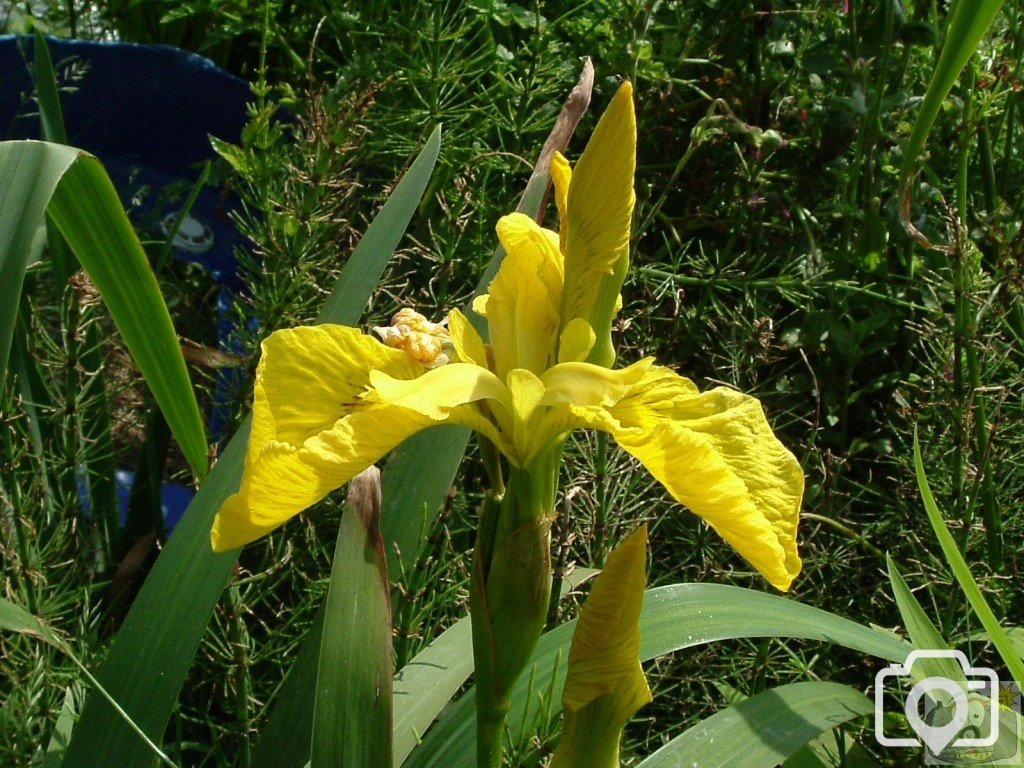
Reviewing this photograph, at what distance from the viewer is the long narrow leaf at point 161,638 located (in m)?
0.80

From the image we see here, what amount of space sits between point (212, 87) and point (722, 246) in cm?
84

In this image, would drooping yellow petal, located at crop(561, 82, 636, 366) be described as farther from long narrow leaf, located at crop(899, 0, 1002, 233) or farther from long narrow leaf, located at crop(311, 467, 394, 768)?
long narrow leaf, located at crop(899, 0, 1002, 233)

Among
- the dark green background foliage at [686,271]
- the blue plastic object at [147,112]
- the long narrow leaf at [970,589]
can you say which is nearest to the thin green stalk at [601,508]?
the dark green background foliage at [686,271]

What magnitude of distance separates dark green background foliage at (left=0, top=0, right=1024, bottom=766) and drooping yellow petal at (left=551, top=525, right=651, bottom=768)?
0.32 meters

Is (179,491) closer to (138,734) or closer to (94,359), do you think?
(94,359)

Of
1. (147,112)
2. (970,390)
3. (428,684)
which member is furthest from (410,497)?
(147,112)

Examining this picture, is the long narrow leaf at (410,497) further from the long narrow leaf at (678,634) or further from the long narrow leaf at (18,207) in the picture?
the long narrow leaf at (18,207)

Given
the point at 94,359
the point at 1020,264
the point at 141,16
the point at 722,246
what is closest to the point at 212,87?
the point at 141,16

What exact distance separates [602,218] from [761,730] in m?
0.47

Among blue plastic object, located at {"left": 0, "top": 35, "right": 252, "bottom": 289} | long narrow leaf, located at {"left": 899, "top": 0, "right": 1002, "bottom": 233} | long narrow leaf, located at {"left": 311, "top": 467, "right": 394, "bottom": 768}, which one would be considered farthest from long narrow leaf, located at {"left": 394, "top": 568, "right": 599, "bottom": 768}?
blue plastic object, located at {"left": 0, "top": 35, "right": 252, "bottom": 289}

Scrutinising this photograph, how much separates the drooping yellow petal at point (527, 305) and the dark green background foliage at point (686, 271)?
332 mm

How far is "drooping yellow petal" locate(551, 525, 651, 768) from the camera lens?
1.91 feet

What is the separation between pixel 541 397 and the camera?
0.62 meters

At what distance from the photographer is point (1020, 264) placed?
4.44 ft
